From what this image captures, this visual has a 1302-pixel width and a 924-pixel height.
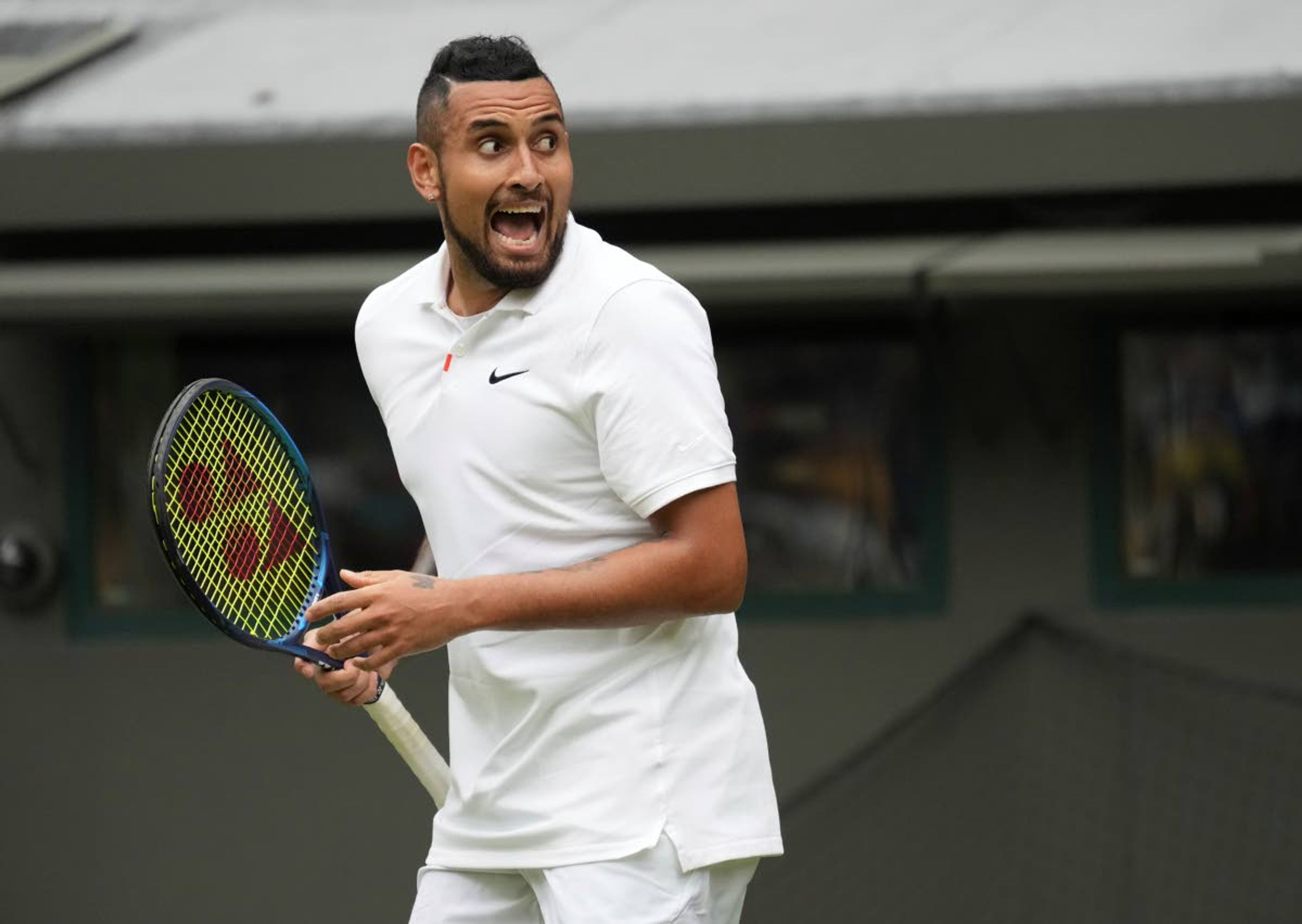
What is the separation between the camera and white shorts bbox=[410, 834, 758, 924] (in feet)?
8.48

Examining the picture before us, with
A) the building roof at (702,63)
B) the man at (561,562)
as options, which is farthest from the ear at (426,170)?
the building roof at (702,63)

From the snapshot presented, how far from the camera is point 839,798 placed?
18.2ft

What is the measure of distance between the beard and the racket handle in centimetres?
74

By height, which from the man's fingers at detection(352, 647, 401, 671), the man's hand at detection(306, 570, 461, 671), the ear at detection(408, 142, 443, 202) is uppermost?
the ear at detection(408, 142, 443, 202)

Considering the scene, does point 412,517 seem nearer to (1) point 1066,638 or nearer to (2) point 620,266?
(1) point 1066,638

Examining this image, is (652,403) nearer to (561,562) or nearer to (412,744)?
(561,562)

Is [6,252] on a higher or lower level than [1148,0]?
lower

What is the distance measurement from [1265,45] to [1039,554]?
5.59 ft

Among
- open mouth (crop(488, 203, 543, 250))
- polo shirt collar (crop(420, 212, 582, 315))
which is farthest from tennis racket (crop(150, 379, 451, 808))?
open mouth (crop(488, 203, 543, 250))

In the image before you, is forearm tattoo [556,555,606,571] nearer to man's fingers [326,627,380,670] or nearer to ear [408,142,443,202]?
man's fingers [326,627,380,670]

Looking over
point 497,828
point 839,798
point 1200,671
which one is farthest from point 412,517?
point 497,828

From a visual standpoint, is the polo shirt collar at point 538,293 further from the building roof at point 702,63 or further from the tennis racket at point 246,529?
the building roof at point 702,63

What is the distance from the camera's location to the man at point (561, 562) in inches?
99.7

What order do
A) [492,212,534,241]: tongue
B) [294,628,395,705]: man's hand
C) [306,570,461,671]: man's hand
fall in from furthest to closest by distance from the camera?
[294,628,395,705]: man's hand
[492,212,534,241]: tongue
[306,570,461,671]: man's hand
